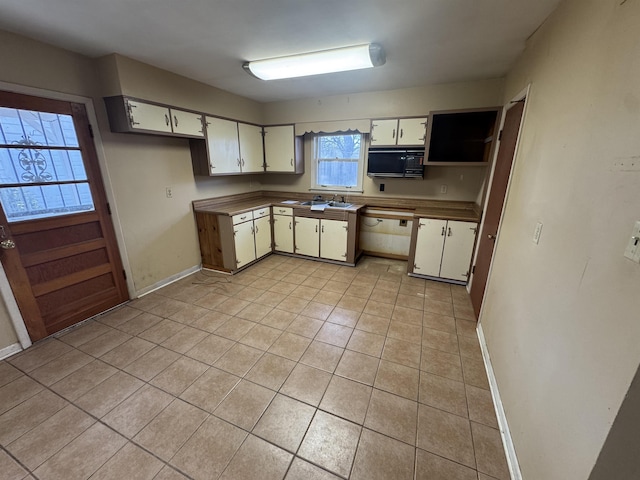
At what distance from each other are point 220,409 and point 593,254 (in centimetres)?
210

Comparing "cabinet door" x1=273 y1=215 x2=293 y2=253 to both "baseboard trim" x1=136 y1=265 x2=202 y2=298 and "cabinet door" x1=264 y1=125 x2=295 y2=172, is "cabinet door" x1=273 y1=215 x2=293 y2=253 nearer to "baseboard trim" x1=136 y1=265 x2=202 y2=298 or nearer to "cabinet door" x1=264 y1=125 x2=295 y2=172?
"cabinet door" x1=264 y1=125 x2=295 y2=172

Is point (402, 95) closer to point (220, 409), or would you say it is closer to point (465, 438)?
point (465, 438)

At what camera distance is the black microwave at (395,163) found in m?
3.46

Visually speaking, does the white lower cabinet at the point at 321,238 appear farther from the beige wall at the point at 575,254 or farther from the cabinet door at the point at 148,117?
the beige wall at the point at 575,254

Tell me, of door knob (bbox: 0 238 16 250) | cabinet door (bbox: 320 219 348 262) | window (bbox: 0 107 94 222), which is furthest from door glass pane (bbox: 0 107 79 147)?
cabinet door (bbox: 320 219 348 262)

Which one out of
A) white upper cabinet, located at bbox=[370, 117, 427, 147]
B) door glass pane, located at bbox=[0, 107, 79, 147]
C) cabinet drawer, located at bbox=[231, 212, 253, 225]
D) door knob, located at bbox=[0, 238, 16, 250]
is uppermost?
white upper cabinet, located at bbox=[370, 117, 427, 147]

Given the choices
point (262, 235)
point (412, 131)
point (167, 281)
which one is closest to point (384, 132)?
point (412, 131)

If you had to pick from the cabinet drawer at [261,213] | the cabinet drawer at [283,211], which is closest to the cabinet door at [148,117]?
the cabinet drawer at [261,213]

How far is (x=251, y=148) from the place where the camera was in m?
4.07

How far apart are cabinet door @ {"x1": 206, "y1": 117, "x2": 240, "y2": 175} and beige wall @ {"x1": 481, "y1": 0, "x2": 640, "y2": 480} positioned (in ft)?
11.1

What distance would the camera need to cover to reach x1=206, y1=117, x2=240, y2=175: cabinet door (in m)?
3.37

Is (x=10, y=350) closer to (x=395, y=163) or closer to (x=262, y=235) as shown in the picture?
(x=262, y=235)

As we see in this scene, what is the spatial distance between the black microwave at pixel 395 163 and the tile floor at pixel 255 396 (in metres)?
1.82

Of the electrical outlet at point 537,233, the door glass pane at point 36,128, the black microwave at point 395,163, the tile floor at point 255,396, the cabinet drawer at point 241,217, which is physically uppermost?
the door glass pane at point 36,128
